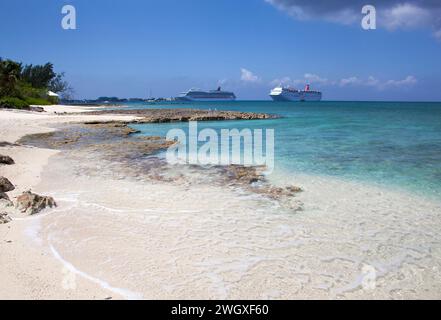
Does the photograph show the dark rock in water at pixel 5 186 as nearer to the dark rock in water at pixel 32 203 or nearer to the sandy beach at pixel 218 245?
the sandy beach at pixel 218 245

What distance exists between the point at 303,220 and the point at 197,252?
9.15 feet

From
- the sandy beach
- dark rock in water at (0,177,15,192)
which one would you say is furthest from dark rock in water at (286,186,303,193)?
dark rock in water at (0,177,15,192)

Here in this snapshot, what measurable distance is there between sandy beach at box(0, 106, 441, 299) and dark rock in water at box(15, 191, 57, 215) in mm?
248

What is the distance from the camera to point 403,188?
11.0 meters

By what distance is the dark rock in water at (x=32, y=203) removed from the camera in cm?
782

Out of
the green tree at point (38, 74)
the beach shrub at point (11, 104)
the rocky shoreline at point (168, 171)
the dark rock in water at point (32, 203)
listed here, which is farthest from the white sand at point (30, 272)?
the green tree at point (38, 74)

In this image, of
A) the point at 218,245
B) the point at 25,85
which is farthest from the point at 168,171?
the point at 25,85

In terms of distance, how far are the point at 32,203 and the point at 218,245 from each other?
436 cm

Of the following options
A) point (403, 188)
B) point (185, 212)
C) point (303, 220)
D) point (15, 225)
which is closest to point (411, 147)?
point (403, 188)

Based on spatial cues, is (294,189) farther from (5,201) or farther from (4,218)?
(5,201)

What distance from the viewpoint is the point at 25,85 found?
77625 millimetres

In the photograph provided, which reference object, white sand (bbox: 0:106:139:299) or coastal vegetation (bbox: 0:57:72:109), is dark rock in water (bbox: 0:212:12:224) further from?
coastal vegetation (bbox: 0:57:72:109)
